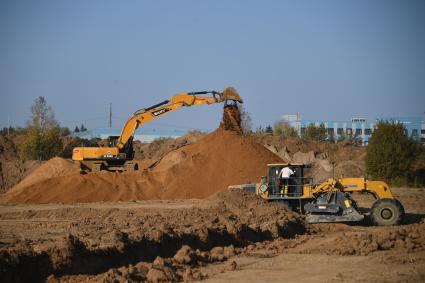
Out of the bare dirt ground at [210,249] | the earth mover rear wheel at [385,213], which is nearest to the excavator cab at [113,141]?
the bare dirt ground at [210,249]

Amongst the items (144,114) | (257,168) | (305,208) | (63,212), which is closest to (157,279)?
(305,208)

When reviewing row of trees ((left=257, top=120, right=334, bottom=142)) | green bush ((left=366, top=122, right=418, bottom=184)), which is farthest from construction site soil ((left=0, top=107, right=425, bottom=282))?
row of trees ((left=257, top=120, right=334, bottom=142))

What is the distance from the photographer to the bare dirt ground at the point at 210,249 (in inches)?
460

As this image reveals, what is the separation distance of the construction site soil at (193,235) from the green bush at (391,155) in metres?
6.74

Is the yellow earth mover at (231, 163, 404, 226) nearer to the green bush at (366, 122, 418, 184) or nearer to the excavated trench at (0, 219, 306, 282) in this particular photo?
the excavated trench at (0, 219, 306, 282)

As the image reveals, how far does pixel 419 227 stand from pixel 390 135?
2271 centimetres

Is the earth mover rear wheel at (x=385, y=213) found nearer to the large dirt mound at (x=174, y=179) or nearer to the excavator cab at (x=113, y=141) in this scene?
the large dirt mound at (x=174, y=179)

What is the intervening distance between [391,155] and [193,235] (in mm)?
27720

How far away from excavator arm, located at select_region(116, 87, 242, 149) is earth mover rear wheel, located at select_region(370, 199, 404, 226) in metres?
14.4

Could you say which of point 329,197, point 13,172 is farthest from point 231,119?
point 13,172

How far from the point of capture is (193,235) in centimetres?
1570

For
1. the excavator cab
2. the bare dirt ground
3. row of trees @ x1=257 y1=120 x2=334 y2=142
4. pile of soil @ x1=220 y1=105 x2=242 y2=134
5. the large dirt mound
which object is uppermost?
row of trees @ x1=257 y1=120 x2=334 y2=142

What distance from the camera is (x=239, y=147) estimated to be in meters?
33.6

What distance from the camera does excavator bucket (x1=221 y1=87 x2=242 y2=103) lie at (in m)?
33.1
